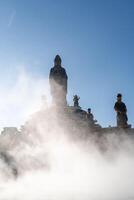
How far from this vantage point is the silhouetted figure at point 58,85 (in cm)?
5016

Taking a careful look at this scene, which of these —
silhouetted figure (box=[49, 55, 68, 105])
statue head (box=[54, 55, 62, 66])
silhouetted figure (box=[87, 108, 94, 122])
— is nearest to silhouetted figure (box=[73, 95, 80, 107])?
silhouetted figure (box=[49, 55, 68, 105])

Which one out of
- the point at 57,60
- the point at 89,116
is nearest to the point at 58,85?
the point at 57,60

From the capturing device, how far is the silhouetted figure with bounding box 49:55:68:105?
50.2 m

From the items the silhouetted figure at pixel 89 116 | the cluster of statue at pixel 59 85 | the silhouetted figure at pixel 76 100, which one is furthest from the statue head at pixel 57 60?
the silhouetted figure at pixel 89 116

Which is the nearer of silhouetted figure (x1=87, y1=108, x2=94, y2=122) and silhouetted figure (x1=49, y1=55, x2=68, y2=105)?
silhouetted figure (x1=87, y1=108, x2=94, y2=122)

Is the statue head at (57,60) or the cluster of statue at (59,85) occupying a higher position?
the statue head at (57,60)

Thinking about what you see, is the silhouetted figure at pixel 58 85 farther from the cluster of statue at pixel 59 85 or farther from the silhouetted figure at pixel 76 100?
the silhouetted figure at pixel 76 100

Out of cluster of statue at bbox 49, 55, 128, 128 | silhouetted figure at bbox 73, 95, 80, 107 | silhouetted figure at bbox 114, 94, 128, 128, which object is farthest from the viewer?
silhouetted figure at bbox 73, 95, 80, 107

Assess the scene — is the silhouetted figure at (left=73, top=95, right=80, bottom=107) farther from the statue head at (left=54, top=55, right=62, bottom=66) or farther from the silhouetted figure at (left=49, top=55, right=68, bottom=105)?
the statue head at (left=54, top=55, right=62, bottom=66)

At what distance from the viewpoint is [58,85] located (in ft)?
166

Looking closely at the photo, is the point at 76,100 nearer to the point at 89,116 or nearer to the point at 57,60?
the point at 89,116

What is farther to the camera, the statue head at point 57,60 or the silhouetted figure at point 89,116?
the statue head at point 57,60

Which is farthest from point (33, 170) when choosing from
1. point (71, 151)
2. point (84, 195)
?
point (84, 195)

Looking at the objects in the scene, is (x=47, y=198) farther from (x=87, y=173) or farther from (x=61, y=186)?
(x=87, y=173)
